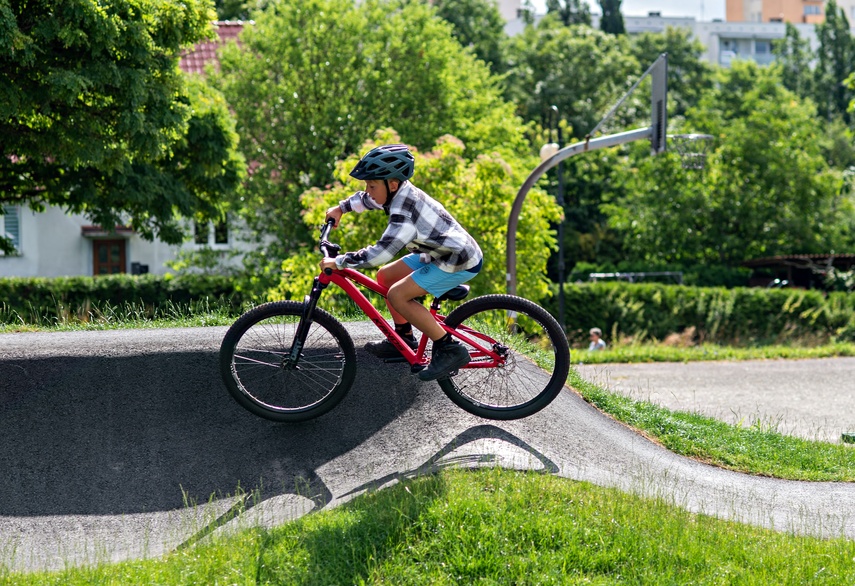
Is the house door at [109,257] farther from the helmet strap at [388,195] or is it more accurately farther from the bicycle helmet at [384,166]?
the bicycle helmet at [384,166]

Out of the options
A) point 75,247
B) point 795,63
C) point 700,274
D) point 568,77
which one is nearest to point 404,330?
point 75,247

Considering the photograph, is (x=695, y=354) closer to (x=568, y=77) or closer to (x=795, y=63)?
(x=568, y=77)

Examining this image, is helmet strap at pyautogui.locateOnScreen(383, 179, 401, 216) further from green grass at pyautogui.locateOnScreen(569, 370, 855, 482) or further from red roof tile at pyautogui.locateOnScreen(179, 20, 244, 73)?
red roof tile at pyautogui.locateOnScreen(179, 20, 244, 73)

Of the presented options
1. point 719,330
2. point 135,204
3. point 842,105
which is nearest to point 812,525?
point 135,204

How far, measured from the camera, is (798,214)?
38688 mm

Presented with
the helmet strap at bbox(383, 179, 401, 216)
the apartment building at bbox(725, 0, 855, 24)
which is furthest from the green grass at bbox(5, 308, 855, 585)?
the apartment building at bbox(725, 0, 855, 24)

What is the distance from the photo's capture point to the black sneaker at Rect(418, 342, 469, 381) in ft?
22.4

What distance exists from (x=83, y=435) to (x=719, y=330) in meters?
21.6

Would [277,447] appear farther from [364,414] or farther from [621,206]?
[621,206]

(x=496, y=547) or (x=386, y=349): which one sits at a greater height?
(x=386, y=349)

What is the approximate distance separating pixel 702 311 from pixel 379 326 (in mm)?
20599

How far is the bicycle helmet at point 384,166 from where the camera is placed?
6.67 metres

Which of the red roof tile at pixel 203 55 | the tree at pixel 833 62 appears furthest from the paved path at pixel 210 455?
the tree at pixel 833 62

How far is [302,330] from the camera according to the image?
22.8 ft
